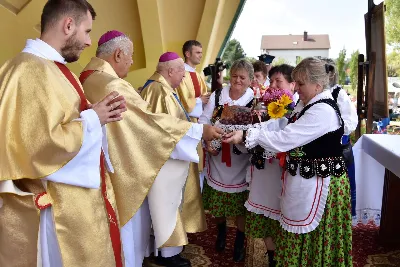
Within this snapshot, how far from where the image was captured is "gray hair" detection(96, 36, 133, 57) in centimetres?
308

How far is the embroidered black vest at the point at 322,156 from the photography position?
285 cm

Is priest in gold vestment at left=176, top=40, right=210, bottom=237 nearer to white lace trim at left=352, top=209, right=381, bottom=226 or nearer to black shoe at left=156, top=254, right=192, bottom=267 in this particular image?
black shoe at left=156, top=254, right=192, bottom=267

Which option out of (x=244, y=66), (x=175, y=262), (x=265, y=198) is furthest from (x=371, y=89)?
(x=175, y=262)

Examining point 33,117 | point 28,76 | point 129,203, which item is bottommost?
point 129,203

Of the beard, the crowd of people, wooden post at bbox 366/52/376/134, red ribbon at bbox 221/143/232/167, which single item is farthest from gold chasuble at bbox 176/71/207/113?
the beard

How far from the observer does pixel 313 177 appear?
9.43ft

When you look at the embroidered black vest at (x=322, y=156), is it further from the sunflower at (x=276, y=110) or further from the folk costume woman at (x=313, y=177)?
the sunflower at (x=276, y=110)

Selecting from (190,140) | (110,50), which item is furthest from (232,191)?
(110,50)

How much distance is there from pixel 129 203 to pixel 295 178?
1141 mm

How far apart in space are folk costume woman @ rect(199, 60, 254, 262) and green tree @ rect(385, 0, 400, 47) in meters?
22.3

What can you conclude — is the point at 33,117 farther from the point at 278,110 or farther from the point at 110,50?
the point at 278,110

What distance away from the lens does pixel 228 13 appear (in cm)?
972

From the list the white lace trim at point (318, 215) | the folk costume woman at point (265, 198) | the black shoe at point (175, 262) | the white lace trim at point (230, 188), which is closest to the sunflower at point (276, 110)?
the folk costume woman at point (265, 198)

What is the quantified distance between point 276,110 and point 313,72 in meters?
0.42
